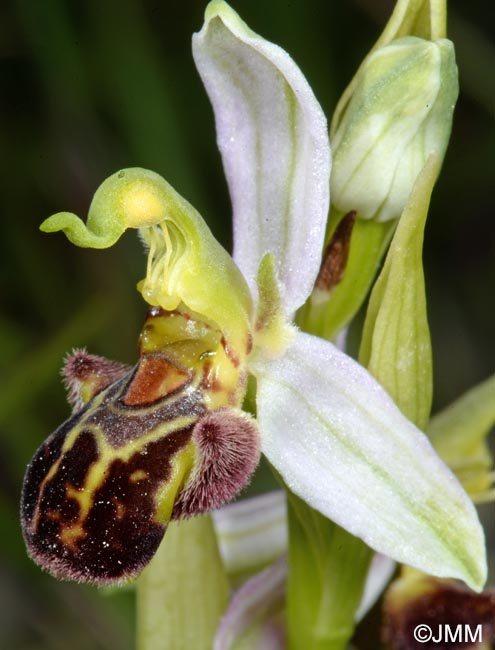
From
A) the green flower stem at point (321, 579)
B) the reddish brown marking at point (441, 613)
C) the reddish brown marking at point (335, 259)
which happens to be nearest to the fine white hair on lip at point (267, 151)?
the reddish brown marking at point (335, 259)

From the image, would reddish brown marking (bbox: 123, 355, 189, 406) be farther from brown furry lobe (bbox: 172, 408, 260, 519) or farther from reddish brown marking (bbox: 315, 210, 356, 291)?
reddish brown marking (bbox: 315, 210, 356, 291)

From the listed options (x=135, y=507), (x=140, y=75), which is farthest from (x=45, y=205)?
(x=135, y=507)

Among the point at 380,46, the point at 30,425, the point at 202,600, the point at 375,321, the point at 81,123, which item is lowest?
the point at 30,425

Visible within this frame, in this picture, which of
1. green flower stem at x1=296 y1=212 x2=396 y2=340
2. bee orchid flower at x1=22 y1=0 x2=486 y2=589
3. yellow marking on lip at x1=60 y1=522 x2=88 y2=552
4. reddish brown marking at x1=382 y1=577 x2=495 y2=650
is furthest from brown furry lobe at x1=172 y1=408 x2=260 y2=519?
reddish brown marking at x1=382 y1=577 x2=495 y2=650

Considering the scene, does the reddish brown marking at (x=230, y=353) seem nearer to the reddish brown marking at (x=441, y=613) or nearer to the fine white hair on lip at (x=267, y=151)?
the fine white hair on lip at (x=267, y=151)

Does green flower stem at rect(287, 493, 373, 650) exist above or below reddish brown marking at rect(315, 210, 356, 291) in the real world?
below

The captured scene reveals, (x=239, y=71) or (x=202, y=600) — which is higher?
(x=239, y=71)

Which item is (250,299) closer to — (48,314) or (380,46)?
(380,46)
